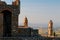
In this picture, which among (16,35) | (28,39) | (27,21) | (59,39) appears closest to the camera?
(28,39)

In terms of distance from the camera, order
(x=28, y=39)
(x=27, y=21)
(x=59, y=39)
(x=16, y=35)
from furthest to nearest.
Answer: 1. (x=27, y=21)
2. (x=59, y=39)
3. (x=16, y=35)
4. (x=28, y=39)

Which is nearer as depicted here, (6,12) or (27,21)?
(6,12)

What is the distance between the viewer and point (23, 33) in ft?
89.8

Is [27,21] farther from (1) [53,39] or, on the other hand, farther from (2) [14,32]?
(2) [14,32]

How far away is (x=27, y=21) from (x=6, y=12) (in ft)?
33.0

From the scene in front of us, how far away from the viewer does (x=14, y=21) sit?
2777 cm

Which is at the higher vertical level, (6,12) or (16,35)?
→ (6,12)

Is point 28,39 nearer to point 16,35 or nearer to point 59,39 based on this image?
point 16,35

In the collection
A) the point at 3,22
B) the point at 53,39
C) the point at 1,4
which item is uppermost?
→ the point at 1,4

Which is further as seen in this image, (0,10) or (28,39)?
(0,10)

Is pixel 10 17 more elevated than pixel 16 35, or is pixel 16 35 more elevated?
pixel 10 17

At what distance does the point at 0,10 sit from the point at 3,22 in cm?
135

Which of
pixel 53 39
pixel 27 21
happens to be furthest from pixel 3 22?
pixel 27 21

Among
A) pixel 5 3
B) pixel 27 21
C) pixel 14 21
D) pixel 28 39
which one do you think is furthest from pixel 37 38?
pixel 27 21
